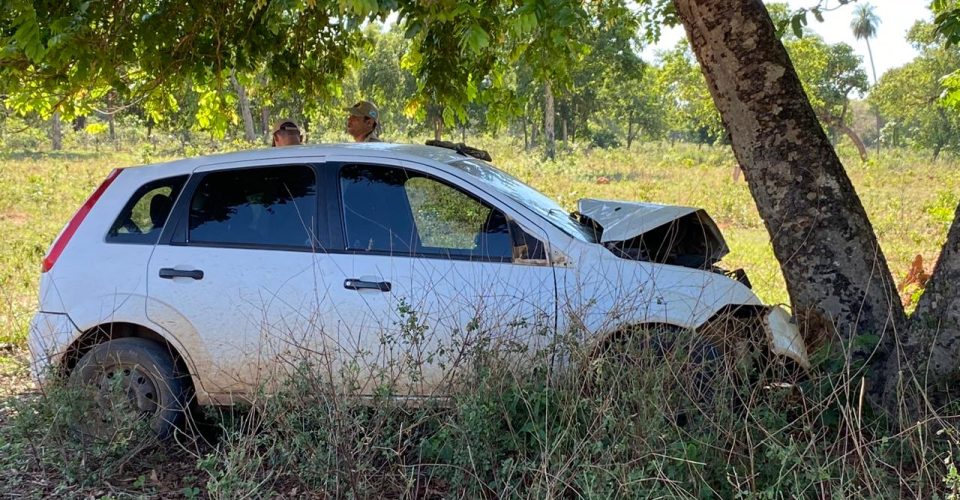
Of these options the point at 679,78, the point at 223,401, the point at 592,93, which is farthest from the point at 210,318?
the point at 592,93

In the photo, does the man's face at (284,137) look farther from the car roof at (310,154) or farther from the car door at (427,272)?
the car door at (427,272)

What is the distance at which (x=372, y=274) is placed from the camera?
166 inches

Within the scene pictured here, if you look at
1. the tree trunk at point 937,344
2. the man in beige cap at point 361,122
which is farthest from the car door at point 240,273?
the tree trunk at point 937,344

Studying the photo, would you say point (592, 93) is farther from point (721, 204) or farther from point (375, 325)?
point (375, 325)

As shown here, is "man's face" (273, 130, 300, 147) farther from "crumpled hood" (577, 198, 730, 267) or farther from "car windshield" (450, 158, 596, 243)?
"crumpled hood" (577, 198, 730, 267)

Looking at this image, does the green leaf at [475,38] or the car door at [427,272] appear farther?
the green leaf at [475,38]

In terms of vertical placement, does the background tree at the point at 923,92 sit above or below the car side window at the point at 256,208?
above

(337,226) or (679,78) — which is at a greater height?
(679,78)

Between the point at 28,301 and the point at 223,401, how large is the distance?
4.71m

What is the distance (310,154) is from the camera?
4.57 metres

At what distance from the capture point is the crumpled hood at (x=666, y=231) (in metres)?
4.23

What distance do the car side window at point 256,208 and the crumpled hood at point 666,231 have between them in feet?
5.61

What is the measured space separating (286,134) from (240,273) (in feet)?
10.3

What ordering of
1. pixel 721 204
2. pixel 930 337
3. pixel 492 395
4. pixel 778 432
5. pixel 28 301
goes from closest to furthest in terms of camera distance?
pixel 778 432
pixel 492 395
pixel 930 337
pixel 28 301
pixel 721 204
